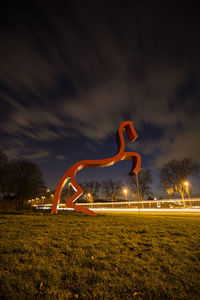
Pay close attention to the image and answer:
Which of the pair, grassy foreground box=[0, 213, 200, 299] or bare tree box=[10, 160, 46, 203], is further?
bare tree box=[10, 160, 46, 203]

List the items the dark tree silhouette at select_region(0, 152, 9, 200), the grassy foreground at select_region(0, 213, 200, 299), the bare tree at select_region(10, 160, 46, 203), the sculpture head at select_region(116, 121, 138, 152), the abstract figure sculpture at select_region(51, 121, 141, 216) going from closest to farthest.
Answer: the grassy foreground at select_region(0, 213, 200, 299)
the abstract figure sculpture at select_region(51, 121, 141, 216)
the sculpture head at select_region(116, 121, 138, 152)
the dark tree silhouette at select_region(0, 152, 9, 200)
the bare tree at select_region(10, 160, 46, 203)

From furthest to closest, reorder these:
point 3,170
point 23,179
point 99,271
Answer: point 23,179 < point 3,170 < point 99,271

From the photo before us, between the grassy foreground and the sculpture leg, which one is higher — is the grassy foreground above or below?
below

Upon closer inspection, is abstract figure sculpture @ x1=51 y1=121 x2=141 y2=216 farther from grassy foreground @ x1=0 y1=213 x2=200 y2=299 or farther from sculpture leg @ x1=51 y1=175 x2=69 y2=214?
grassy foreground @ x1=0 y1=213 x2=200 y2=299

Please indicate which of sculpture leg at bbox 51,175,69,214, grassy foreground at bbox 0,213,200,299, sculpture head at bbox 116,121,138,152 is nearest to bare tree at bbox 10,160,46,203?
sculpture leg at bbox 51,175,69,214

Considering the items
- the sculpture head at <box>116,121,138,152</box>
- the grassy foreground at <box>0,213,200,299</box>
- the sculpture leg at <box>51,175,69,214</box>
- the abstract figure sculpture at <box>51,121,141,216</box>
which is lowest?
the grassy foreground at <box>0,213,200,299</box>

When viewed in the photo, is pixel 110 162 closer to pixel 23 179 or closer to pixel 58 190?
pixel 58 190

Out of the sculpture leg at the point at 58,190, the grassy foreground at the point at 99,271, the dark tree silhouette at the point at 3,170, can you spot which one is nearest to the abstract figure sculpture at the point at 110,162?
the sculpture leg at the point at 58,190

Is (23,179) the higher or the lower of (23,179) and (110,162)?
the higher

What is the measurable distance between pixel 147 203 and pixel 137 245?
2987 centimetres

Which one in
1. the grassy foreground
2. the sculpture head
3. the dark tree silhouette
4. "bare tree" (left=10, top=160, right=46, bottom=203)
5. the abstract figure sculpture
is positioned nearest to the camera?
the grassy foreground

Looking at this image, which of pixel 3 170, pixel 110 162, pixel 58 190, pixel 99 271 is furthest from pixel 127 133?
pixel 3 170

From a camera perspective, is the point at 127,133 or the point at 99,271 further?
the point at 127,133

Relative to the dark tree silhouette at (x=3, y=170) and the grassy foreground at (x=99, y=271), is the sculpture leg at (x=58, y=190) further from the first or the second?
the dark tree silhouette at (x=3, y=170)
